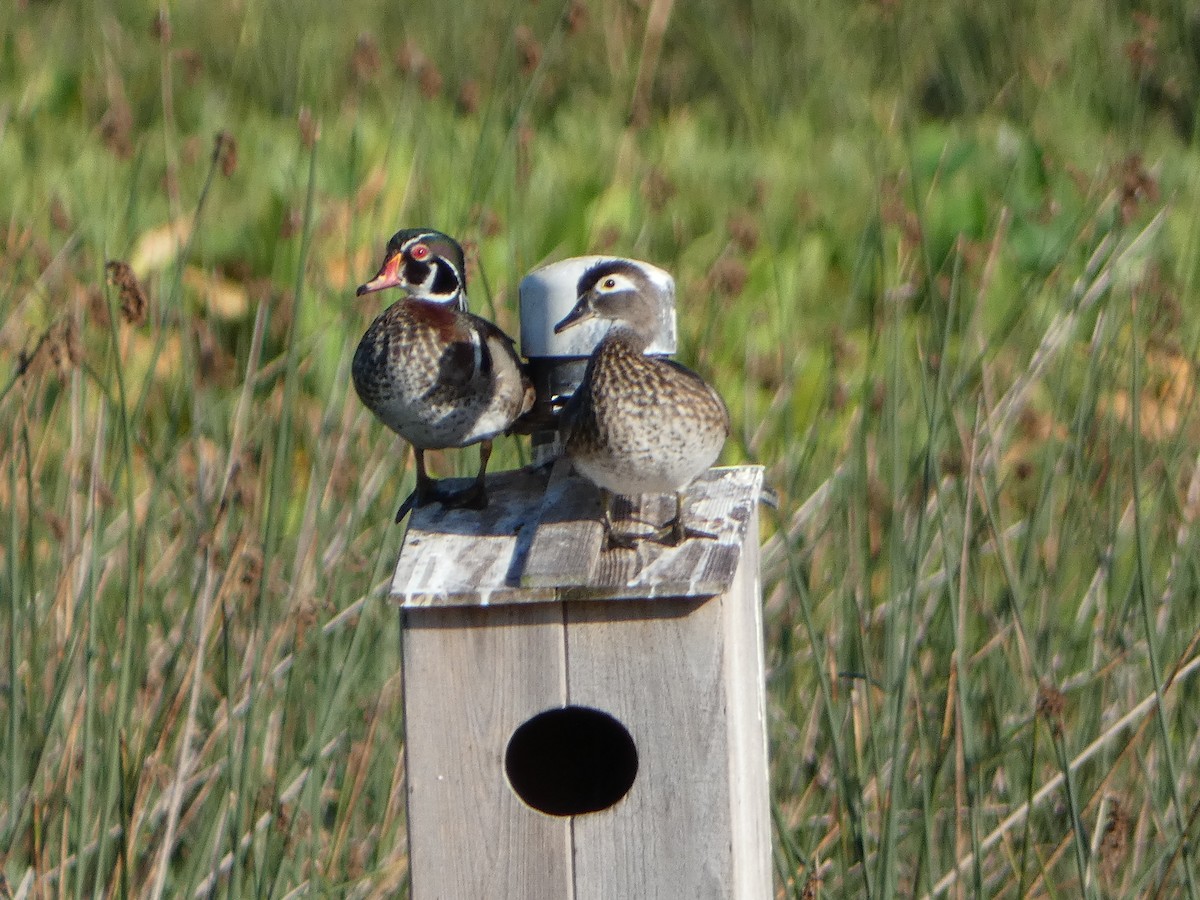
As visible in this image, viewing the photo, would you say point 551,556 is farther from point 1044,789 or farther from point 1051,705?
point 1044,789

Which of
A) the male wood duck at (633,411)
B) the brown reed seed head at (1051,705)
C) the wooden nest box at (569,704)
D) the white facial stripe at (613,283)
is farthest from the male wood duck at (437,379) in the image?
the brown reed seed head at (1051,705)

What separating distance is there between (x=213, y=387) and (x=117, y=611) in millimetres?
830

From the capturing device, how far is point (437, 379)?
2.81m

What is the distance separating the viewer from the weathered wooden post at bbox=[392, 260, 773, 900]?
225 cm

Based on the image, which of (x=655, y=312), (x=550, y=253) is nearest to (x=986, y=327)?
(x=550, y=253)

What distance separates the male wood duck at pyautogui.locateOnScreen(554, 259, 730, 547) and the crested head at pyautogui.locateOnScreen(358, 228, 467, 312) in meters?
0.40

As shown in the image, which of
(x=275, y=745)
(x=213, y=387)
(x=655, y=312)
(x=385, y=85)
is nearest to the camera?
(x=655, y=312)

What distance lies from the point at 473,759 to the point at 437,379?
0.72 meters

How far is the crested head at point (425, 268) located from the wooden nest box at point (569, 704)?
795 mm

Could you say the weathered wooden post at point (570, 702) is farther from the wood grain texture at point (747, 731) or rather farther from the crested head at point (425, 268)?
the crested head at point (425, 268)

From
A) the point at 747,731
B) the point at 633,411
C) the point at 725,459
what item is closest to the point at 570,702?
the point at 747,731

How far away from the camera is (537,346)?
2830mm

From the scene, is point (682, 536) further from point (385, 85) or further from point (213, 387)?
point (385, 85)

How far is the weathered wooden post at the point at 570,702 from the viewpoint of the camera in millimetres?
2252
